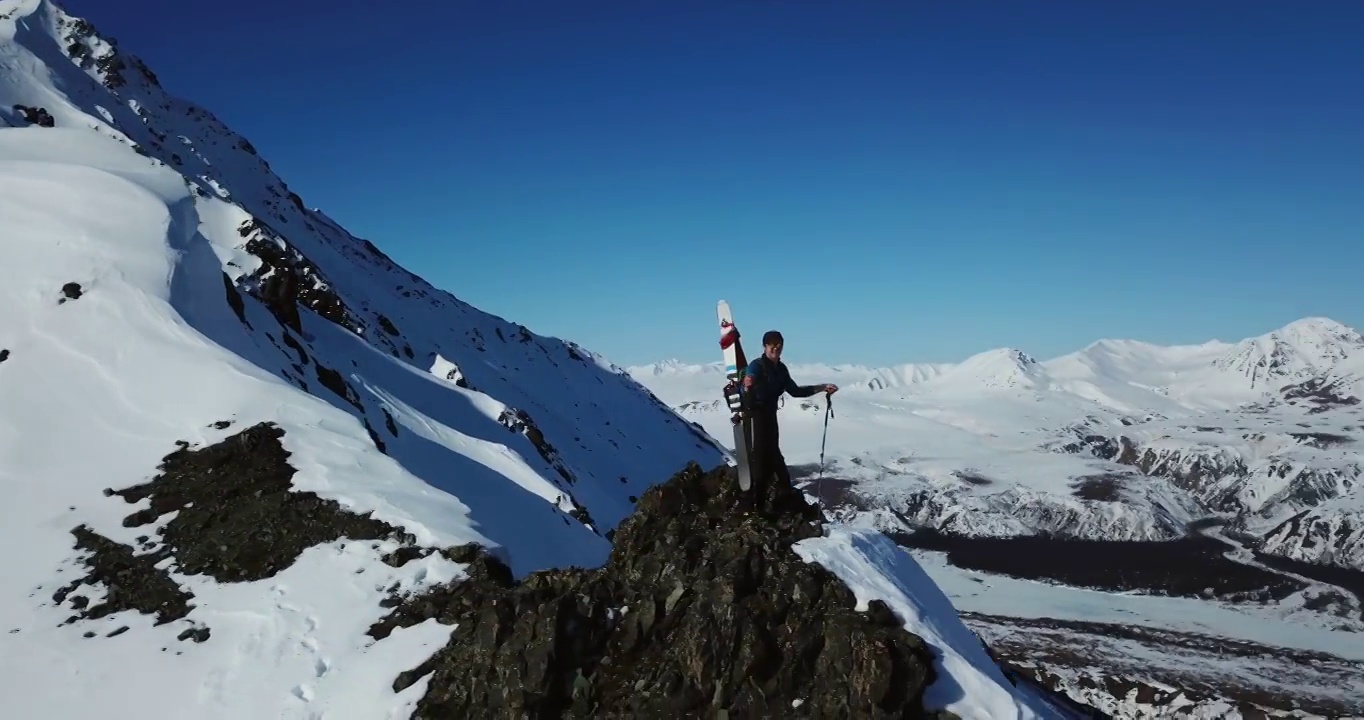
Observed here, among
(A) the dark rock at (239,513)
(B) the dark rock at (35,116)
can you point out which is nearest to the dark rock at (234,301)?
(A) the dark rock at (239,513)

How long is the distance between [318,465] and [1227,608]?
194 metres

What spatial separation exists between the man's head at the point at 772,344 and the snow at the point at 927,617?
3.69m

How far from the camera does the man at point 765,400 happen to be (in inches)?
594

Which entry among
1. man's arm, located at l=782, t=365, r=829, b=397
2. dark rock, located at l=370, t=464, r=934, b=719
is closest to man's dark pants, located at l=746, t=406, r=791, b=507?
man's arm, located at l=782, t=365, r=829, b=397

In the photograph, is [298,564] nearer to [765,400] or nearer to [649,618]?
[649,618]

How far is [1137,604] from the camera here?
163 m

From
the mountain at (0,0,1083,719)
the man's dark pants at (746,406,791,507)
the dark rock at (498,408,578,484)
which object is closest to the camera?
the mountain at (0,0,1083,719)

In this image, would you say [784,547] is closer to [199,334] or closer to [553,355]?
[199,334]

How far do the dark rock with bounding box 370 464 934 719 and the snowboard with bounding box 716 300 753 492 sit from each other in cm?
112

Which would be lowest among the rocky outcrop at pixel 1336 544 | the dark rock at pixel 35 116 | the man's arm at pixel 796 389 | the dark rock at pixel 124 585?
the rocky outcrop at pixel 1336 544

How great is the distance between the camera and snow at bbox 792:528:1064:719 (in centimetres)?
1174

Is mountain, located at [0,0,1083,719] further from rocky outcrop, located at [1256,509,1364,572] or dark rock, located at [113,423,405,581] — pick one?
rocky outcrop, located at [1256,509,1364,572]

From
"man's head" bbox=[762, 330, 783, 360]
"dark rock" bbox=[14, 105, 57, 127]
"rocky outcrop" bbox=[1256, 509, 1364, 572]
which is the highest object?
"dark rock" bbox=[14, 105, 57, 127]

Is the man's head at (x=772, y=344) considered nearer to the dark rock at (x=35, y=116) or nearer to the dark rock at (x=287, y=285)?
the dark rock at (x=287, y=285)
